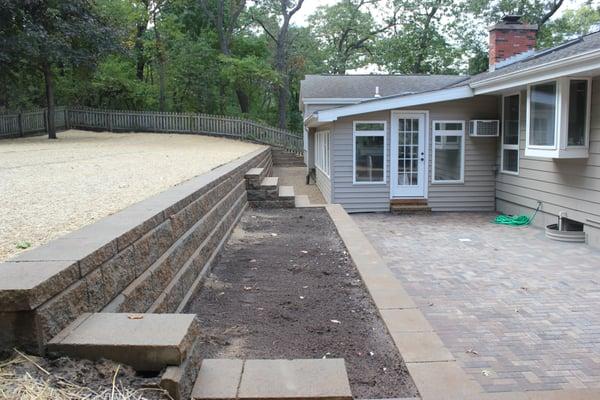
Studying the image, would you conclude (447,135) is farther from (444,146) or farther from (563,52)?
(563,52)

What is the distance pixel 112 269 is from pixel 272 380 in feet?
3.43

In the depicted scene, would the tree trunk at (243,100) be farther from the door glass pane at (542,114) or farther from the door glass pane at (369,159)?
the door glass pane at (542,114)

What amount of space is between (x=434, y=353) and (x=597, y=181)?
623 cm

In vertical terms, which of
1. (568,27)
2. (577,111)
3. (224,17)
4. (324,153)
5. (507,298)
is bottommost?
(507,298)

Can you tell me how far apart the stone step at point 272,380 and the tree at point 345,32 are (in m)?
32.3

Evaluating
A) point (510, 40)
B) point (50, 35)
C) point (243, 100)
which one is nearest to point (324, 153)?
point (510, 40)

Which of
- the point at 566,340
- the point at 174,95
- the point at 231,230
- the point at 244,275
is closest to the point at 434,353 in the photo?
the point at 566,340

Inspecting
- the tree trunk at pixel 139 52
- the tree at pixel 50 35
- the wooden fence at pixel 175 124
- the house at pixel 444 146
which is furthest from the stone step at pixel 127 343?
the tree trunk at pixel 139 52

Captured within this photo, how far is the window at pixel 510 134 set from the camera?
10828 mm

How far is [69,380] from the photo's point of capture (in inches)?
75.0

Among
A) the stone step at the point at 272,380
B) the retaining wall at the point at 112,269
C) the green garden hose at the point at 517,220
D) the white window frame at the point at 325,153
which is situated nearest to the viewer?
the retaining wall at the point at 112,269

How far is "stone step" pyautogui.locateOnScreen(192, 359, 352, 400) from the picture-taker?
2.24 m

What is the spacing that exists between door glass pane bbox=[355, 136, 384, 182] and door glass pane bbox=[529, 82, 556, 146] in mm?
3455

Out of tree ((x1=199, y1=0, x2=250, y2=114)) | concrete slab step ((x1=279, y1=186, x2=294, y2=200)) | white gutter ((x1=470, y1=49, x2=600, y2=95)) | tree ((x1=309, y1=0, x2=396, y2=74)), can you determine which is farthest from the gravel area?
tree ((x1=309, y1=0, x2=396, y2=74))
